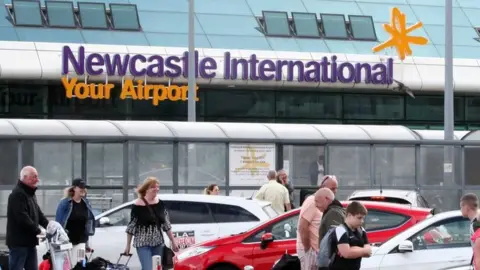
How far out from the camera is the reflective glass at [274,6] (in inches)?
1549

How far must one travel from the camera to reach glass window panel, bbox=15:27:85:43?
113ft

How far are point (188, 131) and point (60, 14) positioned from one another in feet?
Result: 36.9

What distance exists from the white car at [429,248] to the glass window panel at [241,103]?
24353 mm

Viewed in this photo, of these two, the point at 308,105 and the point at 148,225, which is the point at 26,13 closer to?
the point at 308,105

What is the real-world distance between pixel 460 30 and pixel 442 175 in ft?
49.4

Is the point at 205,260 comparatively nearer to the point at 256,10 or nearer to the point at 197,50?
the point at 197,50

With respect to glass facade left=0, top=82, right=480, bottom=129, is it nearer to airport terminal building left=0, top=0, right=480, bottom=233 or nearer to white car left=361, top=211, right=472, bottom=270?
airport terminal building left=0, top=0, right=480, bottom=233

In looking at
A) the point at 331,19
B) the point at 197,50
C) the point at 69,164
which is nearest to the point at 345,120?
the point at 331,19

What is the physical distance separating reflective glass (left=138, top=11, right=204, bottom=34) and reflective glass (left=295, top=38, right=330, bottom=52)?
11.4 feet

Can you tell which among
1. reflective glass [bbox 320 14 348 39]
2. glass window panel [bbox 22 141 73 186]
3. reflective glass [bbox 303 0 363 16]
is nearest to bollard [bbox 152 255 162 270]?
glass window panel [bbox 22 141 73 186]

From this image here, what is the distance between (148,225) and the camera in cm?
1467

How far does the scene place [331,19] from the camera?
39906mm

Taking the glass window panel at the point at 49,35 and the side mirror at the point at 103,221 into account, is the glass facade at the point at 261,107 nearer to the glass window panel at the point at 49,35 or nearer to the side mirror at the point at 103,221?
the glass window panel at the point at 49,35

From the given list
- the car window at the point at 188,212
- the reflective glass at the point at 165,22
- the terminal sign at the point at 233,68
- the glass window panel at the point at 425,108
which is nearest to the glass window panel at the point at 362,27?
the terminal sign at the point at 233,68
